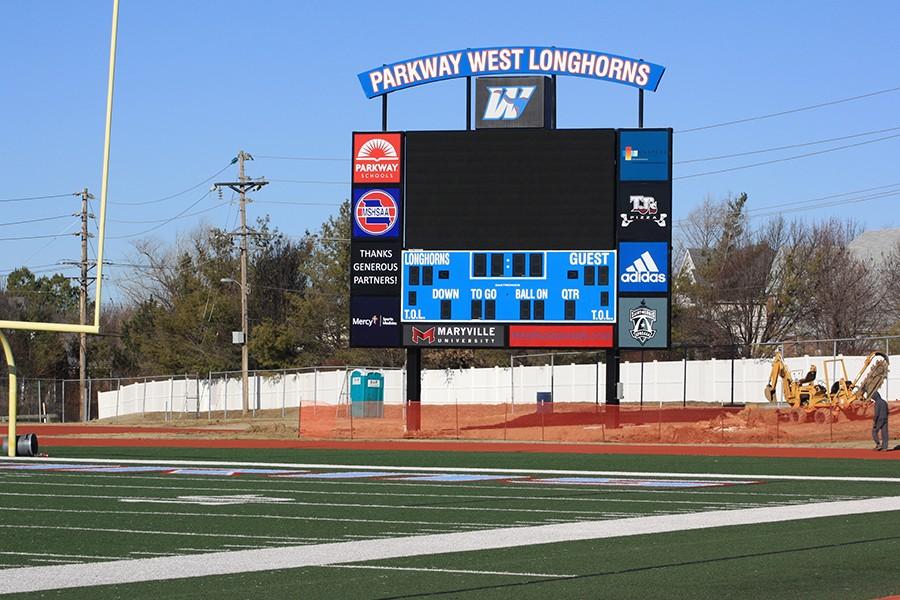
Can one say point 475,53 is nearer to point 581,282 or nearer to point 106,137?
point 581,282

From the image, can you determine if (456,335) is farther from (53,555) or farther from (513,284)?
(53,555)

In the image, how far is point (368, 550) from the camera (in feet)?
42.1

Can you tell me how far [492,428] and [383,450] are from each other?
6.51m

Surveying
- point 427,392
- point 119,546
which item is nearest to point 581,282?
point 119,546

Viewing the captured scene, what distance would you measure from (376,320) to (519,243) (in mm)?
4390

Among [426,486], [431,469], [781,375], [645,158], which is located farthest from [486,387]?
[426,486]

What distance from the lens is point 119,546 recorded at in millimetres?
13164

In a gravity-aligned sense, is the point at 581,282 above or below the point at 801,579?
above

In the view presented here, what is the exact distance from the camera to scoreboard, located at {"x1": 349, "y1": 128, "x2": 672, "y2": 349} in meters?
36.2

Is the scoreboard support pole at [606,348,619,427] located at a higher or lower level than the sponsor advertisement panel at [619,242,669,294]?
lower

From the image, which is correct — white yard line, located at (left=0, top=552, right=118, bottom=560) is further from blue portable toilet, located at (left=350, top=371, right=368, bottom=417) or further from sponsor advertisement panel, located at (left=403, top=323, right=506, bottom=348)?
blue portable toilet, located at (left=350, top=371, right=368, bottom=417)

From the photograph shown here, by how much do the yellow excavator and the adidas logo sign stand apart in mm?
6215

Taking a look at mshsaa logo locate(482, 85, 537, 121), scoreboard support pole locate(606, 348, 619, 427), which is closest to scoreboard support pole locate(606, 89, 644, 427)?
scoreboard support pole locate(606, 348, 619, 427)

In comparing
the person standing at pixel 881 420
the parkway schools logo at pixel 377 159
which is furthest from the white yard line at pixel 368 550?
the parkway schools logo at pixel 377 159
